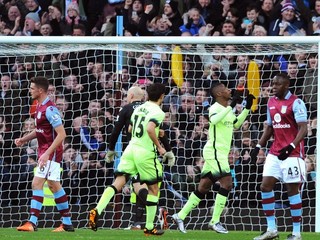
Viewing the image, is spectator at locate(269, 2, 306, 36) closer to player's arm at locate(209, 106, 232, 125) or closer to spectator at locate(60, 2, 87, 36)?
player's arm at locate(209, 106, 232, 125)

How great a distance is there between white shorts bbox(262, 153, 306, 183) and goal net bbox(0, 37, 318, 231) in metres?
3.23

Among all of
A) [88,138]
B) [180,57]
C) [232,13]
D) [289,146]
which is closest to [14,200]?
[88,138]

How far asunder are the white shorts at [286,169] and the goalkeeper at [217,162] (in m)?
1.91

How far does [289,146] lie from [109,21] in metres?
6.75

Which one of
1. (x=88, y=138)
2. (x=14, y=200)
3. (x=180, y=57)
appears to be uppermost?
(x=180, y=57)

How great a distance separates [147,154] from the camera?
1370cm

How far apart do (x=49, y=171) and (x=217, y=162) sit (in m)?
2.31

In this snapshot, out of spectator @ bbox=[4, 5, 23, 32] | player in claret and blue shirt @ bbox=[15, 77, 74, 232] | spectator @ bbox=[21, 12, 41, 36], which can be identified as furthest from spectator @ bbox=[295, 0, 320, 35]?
spectator @ bbox=[4, 5, 23, 32]

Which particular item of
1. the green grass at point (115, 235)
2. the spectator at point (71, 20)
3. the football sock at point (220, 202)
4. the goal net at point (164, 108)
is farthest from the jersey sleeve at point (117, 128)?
the spectator at point (71, 20)

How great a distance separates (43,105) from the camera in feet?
46.7

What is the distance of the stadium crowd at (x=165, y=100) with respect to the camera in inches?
653

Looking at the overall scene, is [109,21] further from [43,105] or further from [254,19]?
[43,105]

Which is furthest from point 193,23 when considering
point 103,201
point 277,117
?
point 103,201

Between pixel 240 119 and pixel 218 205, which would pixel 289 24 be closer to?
pixel 240 119
